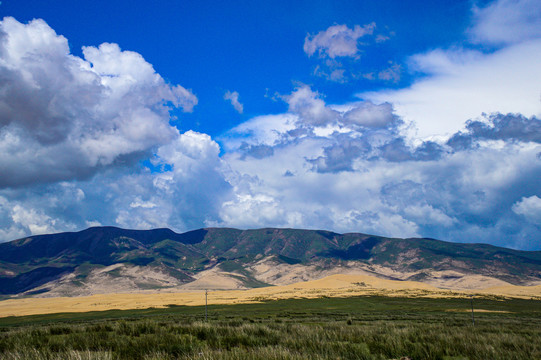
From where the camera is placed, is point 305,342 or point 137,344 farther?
point 305,342

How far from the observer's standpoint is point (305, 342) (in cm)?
1188

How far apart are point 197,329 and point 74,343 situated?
4.47m

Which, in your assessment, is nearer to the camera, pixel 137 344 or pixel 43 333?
pixel 137 344

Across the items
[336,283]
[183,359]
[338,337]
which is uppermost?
[183,359]

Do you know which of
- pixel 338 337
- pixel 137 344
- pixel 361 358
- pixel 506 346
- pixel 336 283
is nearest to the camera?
pixel 361 358

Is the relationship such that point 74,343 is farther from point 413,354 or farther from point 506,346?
point 506,346

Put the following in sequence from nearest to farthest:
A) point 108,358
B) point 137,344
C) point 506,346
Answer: point 108,358 → point 137,344 → point 506,346

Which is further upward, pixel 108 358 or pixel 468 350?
pixel 108 358

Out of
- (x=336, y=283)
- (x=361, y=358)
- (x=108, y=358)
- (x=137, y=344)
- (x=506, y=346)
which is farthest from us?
(x=336, y=283)

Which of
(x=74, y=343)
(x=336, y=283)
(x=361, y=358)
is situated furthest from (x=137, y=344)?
(x=336, y=283)

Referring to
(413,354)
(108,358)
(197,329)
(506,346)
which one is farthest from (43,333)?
(506,346)

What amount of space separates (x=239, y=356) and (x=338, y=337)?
24.5 feet

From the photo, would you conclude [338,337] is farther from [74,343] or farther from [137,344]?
[74,343]

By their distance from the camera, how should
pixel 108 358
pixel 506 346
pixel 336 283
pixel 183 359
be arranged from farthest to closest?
1. pixel 336 283
2. pixel 506 346
3. pixel 183 359
4. pixel 108 358
